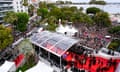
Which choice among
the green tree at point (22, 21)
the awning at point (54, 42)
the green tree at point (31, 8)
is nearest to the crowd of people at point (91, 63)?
the awning at point (54, 42)

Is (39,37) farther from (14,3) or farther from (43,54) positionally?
(14,3)

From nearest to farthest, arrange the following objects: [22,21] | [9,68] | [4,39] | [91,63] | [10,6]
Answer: [9,68] < [91,63] < [4,39] < [22,21] < [10,6]

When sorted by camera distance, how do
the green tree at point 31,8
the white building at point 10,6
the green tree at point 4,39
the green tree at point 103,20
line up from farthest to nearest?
the green tree at point 31,8, the white building at point 10,6, the green tree at point 103,20, the green tree at point 4,39

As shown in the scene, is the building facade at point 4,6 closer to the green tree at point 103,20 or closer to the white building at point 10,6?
the white building at point 10,6

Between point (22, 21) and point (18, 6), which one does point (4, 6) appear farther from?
point (22, 21)

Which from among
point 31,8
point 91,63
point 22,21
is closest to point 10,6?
point 31,8

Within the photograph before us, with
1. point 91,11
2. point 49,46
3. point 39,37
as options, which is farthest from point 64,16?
point 49,46

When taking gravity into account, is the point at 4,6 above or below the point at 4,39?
above

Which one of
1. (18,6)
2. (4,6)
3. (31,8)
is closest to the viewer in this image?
(4,6)

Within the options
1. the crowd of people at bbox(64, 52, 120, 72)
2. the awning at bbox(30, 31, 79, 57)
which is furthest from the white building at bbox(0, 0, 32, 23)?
the crowd of people at bbox(64, 52, 120, 72)
